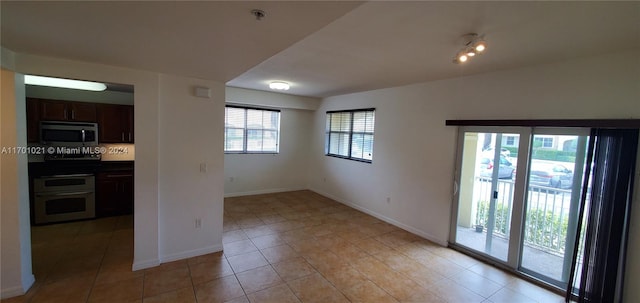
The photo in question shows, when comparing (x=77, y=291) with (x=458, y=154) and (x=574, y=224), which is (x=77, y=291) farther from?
(x=574, y=224)

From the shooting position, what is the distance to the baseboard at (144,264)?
9.70 feet

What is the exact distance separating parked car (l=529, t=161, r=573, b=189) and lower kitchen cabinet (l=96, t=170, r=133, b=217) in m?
6.19

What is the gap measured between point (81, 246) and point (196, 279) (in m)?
1.95

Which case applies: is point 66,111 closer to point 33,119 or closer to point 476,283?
point 33,119

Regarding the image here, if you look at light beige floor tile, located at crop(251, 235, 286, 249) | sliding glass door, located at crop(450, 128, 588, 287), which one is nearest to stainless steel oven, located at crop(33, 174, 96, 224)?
light beige floor tile, located at crop(251, 235, 286, 249)

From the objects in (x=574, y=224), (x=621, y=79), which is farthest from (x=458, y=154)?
→ (x=621, y=79)

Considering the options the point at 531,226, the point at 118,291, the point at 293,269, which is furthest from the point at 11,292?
the point at 531,226

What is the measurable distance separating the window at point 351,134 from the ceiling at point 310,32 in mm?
2484

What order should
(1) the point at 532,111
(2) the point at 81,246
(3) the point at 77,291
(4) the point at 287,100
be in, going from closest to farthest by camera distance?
(3) the point at 77,291 → (1) the point at 532,111 → (2) the point at 81,246 → (4) the point at 287,100

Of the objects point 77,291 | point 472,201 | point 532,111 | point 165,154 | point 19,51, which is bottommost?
point 77,291

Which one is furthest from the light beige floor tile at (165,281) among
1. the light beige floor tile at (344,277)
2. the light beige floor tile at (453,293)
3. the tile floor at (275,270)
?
the light beige floor tile at (453,293)

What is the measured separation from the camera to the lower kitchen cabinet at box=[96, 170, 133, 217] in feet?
14.7

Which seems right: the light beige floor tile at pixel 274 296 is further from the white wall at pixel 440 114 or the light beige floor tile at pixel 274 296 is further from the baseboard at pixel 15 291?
the white wall at pixel 440 114

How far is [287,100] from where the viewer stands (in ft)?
20.7
